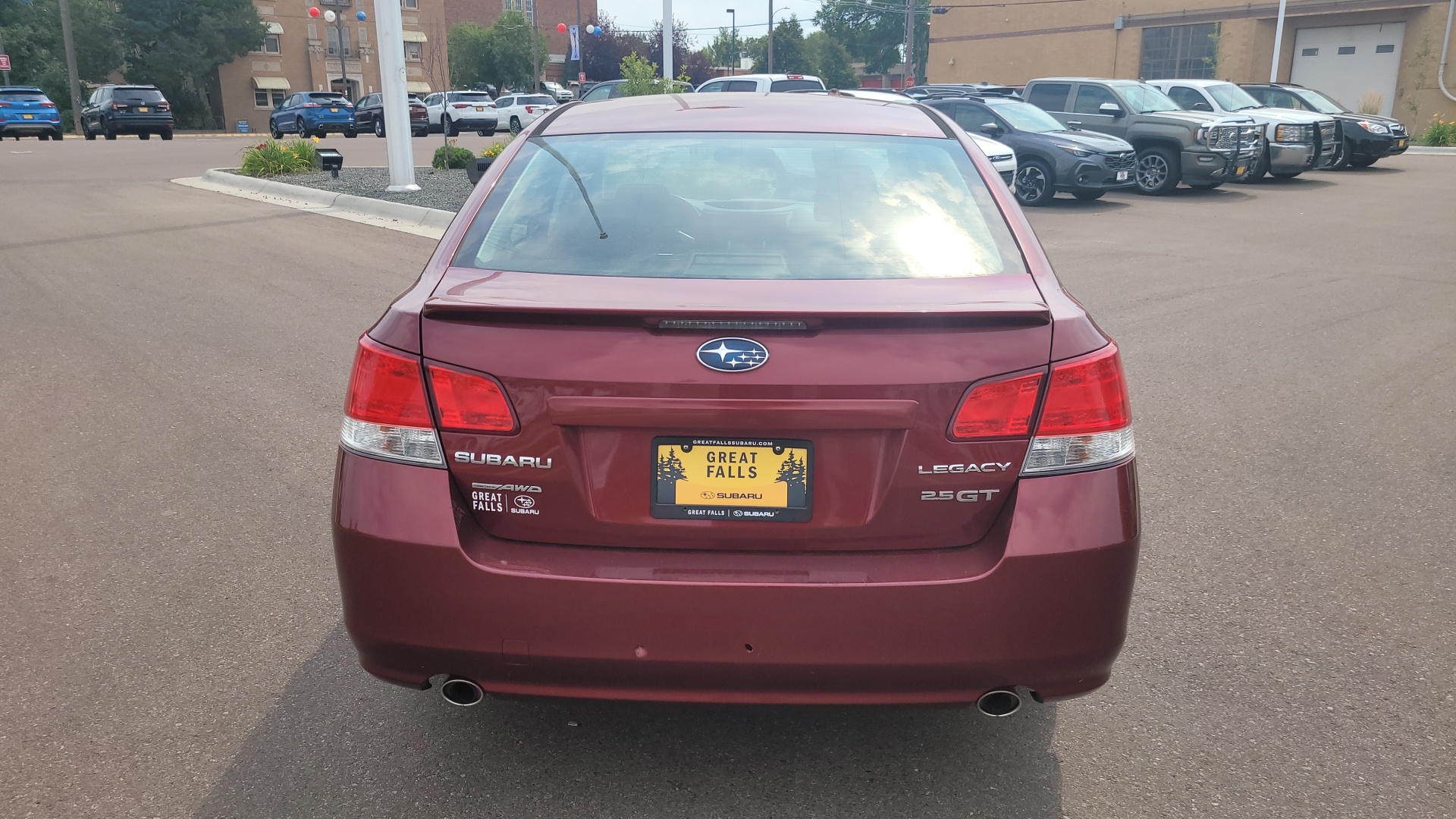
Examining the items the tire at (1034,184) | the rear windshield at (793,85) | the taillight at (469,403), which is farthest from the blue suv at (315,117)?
the taillight at (469,403)

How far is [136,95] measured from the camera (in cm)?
4156

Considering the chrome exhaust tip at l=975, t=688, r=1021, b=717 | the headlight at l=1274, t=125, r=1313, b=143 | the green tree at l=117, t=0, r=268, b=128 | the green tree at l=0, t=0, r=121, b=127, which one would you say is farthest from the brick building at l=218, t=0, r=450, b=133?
the chrome exhaust tip at l=975, t=688, r=1021, b=717

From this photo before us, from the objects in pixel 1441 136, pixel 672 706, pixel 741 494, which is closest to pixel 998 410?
pixel 741 494

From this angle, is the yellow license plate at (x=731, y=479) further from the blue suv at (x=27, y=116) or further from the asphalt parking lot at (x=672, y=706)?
the blue suv at (x=27, y=116)

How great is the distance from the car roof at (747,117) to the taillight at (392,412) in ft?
4.09

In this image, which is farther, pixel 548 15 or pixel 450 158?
pixel 548 15

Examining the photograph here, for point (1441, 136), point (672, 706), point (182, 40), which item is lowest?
point (1441, 136)

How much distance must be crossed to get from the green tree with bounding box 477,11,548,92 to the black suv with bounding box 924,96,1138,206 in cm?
5992

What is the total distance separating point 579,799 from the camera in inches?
115

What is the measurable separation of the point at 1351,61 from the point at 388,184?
40448 mm

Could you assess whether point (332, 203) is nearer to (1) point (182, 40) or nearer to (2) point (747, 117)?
(2) point (747, 117)

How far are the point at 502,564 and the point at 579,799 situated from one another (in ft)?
2.33

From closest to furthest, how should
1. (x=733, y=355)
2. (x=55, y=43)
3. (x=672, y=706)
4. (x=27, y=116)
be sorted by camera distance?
(x=733, y=355)
(x=672, y=706)
(x=27, y=116)
(x=55, y=43)

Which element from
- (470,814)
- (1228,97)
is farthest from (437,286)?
(1228,97)
